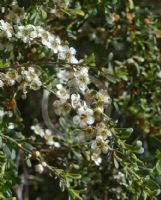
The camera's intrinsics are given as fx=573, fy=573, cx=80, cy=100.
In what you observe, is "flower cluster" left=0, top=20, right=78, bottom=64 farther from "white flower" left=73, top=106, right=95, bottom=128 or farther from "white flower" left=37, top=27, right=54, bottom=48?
"white flower" left=73, top=106, right=95, bottom=128

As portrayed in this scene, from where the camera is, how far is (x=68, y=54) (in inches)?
74.2

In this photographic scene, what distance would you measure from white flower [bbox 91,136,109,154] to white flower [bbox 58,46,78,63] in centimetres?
27

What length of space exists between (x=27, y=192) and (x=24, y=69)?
1799mm

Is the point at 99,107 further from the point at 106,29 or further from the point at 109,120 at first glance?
the point at 106,29

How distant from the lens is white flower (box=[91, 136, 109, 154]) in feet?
5.89

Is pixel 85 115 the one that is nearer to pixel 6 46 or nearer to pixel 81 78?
pixel 81 78

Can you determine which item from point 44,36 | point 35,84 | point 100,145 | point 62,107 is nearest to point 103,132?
point 100,145

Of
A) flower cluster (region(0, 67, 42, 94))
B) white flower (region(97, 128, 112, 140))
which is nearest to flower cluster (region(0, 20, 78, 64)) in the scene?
flower cluster (region(0, 67, 42, 94))

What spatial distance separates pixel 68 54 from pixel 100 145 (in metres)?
0.32

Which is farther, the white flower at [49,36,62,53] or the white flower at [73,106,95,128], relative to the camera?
the white flower at [49,36,62,53]

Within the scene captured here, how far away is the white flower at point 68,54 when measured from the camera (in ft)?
6.15

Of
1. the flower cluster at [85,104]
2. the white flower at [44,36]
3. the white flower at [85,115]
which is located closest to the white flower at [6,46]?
the white flower at [44,36]

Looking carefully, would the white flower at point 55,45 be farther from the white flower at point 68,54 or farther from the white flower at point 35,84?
the white flower at point 35,84

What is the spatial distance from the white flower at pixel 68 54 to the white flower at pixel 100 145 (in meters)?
0.27
